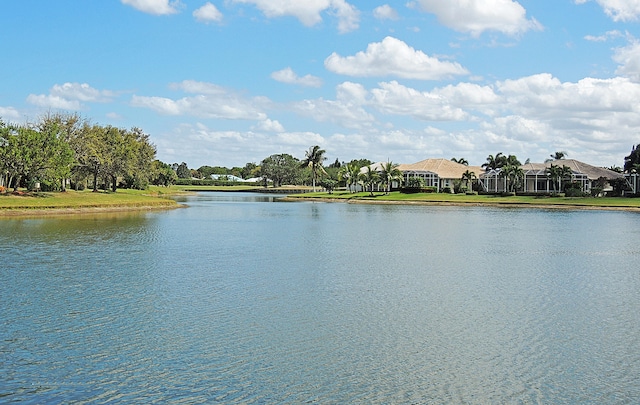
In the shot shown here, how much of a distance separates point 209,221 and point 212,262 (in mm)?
24521

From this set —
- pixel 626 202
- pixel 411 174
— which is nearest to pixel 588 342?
pixel 626 202

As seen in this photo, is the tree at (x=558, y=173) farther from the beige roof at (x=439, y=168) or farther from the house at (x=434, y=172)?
the beige roof at (x=439, y=168)

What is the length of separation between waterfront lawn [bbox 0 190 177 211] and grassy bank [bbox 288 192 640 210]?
35.0 metres

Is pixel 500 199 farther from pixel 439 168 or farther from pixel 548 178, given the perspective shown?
pixel 439 168

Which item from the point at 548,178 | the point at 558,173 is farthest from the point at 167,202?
the point at 548,178

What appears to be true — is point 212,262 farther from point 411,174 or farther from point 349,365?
point 411,174

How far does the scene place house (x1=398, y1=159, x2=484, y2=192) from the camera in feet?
378

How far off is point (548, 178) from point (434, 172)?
78.1 ft

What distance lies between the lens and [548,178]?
3775 inches

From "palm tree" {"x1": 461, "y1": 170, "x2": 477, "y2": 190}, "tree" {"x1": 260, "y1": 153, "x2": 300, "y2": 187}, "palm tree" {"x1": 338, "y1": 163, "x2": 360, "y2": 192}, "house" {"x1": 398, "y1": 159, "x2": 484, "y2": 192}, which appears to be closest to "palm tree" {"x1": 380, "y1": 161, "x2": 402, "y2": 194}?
"palm tree" {"x1": 338, "y1": 163, "x2": 360, "y2": 192}

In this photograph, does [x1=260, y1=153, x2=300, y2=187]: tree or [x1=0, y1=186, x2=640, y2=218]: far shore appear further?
[x1=260, y1=153, x2=300, y2=187]: tree

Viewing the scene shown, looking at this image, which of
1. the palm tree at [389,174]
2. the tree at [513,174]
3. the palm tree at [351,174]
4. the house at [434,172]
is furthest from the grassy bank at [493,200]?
the house at [434,172]

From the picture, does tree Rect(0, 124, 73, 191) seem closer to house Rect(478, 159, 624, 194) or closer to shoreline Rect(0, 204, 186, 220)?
shoreline Rect(0, 204, 186, 220)

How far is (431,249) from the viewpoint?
31.9 meters
